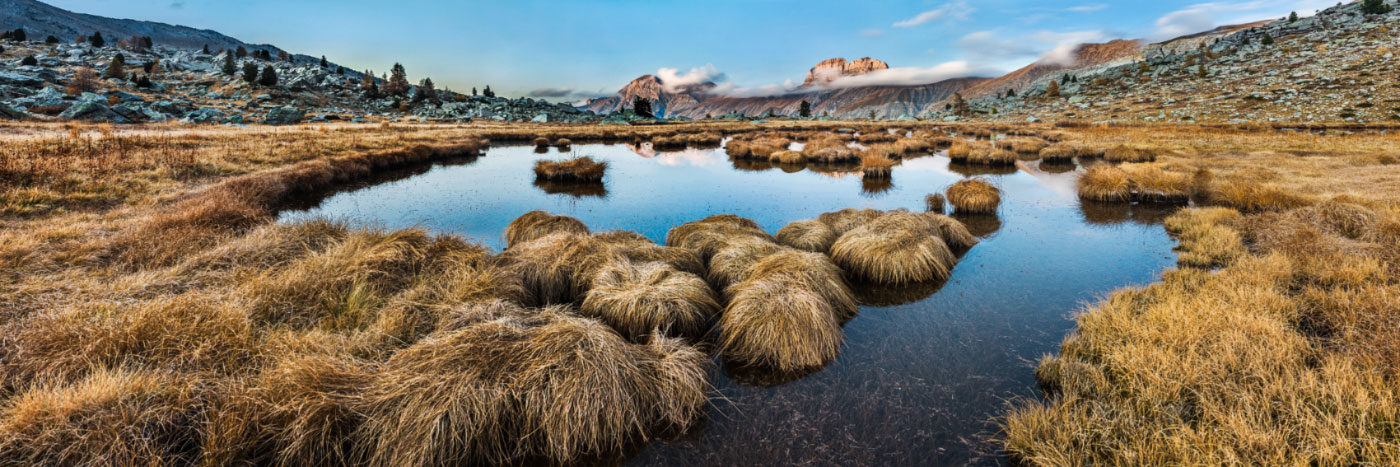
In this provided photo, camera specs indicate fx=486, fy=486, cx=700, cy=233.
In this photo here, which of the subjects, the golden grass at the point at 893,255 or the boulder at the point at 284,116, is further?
the boulder at the point at 284,116

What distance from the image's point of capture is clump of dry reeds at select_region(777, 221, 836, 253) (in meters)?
11.4

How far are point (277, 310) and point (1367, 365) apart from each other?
488 inches

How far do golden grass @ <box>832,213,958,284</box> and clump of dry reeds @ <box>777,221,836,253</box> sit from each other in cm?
38

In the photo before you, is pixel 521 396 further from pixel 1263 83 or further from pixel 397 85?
pixel 397 85

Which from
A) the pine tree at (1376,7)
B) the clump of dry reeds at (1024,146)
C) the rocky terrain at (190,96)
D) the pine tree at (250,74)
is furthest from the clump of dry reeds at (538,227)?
the pine tree at (1376,7)

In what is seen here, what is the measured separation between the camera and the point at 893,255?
10.1 m

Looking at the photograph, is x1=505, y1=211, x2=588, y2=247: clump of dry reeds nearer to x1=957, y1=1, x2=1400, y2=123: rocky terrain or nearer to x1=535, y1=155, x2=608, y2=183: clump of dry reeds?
x1=535, y1=155, x2=608, y2=183: clump of dry reeds

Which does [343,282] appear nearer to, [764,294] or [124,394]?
[124,394]

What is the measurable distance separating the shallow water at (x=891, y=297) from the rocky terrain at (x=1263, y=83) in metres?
65.9

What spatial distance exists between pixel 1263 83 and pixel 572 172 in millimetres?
111117

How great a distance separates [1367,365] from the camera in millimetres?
4762

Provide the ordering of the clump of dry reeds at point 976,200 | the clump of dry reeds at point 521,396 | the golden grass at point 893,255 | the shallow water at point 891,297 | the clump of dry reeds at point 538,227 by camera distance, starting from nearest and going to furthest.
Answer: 1. the clump of dry reeds at point 521,396
2. the shallow water at point 891,297
3. the golden grass at point 893,255
4. the clump of dry reeds at point 538,227
5. the clump of dry reeds at point 976,200

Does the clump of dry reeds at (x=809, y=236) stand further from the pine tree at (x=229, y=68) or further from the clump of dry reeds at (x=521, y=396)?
the pine tree at (x=229, y=68)

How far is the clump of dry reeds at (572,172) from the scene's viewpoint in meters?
24.3
